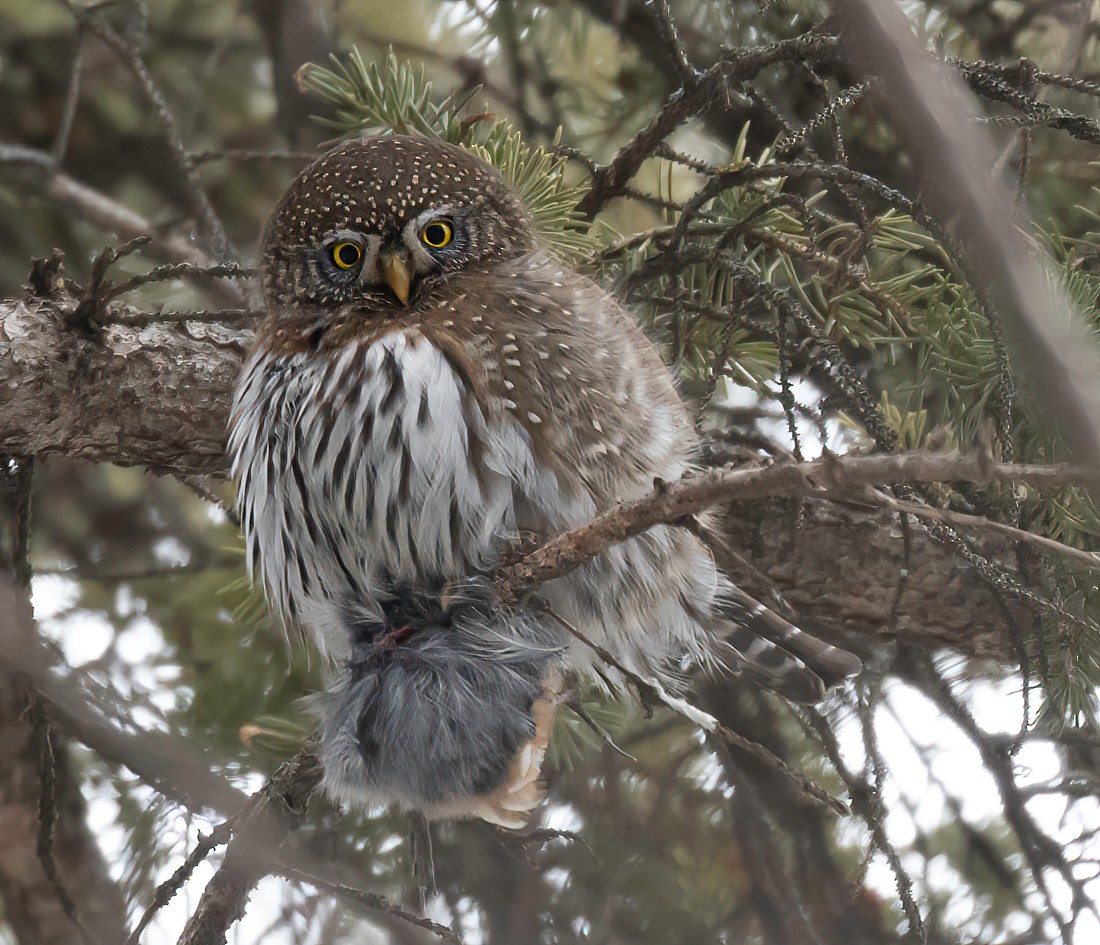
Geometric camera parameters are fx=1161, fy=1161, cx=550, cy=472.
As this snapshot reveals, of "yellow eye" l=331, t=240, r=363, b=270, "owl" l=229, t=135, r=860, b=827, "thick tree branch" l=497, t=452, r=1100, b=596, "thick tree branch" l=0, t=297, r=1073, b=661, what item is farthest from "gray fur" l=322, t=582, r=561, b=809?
"yellow eye" l=331, t=240, r=363, b=270

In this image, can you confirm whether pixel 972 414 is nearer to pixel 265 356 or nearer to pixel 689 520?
pixel 689 520

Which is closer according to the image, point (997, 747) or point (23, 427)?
point (997, 747)

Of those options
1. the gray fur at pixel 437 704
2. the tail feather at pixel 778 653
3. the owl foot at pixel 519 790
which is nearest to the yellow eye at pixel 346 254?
the gray fur at pixel 437 704

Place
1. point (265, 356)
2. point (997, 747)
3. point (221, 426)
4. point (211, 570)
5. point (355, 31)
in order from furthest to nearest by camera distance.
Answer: point (355, 31) → point (211, 570) → point (221, 426) → point (265, 356) → point (997, 747)

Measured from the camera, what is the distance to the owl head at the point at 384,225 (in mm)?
2037

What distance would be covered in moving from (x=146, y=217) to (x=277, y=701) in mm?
1649

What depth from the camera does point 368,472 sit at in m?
1.93

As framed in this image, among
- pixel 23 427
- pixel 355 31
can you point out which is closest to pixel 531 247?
pixel 23 427

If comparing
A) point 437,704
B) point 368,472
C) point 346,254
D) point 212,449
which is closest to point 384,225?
point 346,254

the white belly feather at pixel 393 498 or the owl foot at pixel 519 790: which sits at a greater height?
the white belly feather at pixel 393 498

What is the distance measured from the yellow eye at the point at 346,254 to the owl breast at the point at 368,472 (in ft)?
0.54

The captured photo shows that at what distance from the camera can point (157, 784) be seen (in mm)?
1517

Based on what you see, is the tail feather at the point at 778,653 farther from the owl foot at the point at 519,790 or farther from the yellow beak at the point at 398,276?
the yellow beak at the point at 398,276

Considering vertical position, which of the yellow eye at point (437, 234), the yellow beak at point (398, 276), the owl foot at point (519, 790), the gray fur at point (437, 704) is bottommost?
the owl foot at point (519, 790)
